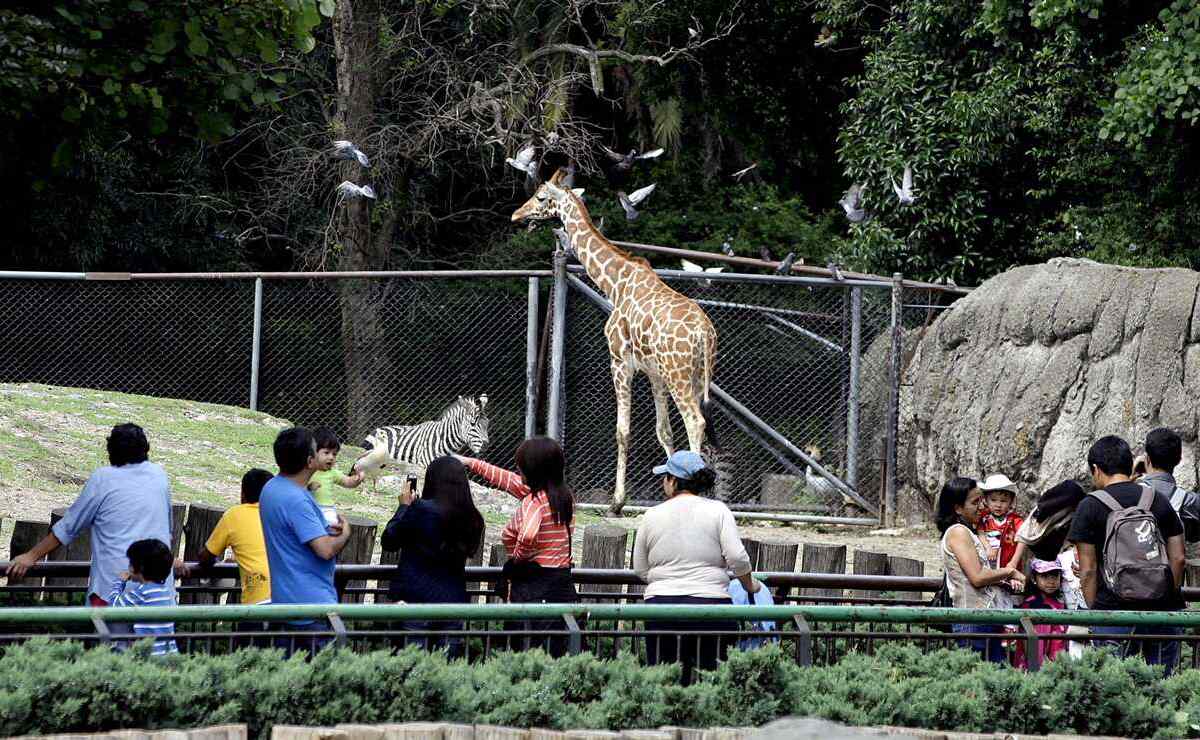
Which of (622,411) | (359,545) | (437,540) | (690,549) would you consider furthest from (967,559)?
(622,411)

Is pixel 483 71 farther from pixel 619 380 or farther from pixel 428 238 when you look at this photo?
pixel 619 380

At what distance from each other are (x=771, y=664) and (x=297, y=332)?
1444 cm

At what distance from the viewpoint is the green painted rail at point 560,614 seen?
17.4ft

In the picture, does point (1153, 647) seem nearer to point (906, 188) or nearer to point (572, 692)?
point (572, 692)

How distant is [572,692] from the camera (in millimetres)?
5535

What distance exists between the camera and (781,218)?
22.1m

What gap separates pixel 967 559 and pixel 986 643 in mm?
654

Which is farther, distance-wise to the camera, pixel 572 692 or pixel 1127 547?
pixel 1127 547

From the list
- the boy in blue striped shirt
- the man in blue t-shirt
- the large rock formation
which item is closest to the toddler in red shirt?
the man in blue t-shirt

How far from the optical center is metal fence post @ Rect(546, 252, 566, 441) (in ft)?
44.6

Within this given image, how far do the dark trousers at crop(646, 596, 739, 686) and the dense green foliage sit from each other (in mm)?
7976

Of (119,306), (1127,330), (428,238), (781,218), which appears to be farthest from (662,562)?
(428,238)

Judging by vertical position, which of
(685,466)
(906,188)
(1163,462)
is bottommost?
(685,466)

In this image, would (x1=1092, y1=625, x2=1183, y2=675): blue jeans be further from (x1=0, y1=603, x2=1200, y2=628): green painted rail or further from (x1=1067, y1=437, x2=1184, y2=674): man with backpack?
(x1=0, y1=603, x2=1200, y2=628): green painted rail
